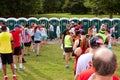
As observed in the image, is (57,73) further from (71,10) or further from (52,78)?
(71,10)

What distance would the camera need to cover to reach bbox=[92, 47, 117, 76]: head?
3219mm

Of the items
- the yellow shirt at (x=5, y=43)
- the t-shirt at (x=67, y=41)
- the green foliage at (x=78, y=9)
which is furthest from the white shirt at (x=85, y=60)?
the green foliage at (x=78, y=9)

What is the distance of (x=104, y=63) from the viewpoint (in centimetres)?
323

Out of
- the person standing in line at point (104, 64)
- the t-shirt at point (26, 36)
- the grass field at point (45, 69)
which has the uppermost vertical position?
the person standing in line at point (104, 64)

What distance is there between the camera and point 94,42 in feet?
17.7

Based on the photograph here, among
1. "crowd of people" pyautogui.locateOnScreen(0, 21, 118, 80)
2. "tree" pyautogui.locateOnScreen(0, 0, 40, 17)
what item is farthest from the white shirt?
"tree" pyautogui.locateOnScreen(0, 0, 40, 17)

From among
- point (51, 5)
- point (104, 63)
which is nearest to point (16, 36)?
point (104, 63)

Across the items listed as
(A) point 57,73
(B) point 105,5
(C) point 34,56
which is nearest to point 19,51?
(A) point 57,73

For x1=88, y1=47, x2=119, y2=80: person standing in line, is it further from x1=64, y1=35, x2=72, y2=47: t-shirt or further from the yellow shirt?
x1=64, y1=35, x2=72, y2=47: t-shirt

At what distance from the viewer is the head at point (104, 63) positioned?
3.22 metres

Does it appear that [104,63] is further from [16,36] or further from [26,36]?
[26,36]

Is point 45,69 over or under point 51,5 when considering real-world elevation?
over

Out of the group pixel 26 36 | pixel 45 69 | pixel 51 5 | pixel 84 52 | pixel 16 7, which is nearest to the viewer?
pixel 84 52

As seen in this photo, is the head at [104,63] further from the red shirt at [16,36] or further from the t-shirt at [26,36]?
the t-shirt at [26,36]
